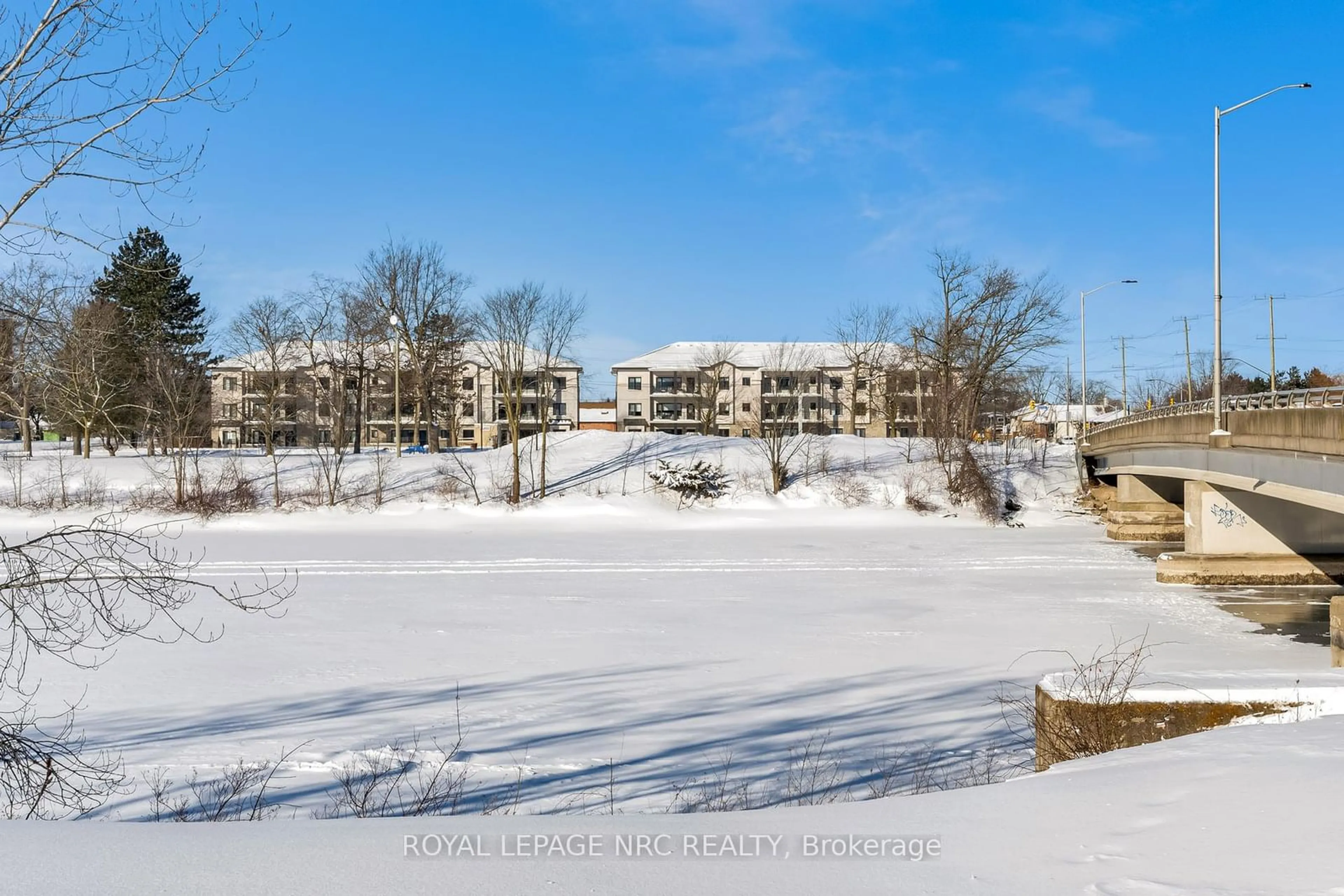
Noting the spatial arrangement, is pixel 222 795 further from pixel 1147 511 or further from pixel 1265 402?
pixel 1147 511

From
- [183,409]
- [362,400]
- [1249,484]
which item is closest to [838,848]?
[1249,484]

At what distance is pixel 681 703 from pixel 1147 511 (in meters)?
38.1

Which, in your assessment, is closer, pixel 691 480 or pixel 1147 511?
pixel 1147 511

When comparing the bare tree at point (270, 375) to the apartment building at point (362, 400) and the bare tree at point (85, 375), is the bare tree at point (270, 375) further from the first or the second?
the bare tree at point (85, 375)

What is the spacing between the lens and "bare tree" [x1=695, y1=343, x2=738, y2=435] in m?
93.8

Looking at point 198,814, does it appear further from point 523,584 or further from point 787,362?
point 787,362

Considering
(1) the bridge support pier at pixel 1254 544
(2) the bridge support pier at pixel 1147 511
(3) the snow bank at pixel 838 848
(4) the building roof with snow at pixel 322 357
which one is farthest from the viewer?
(4) the building roof with snow at pixel 322 357

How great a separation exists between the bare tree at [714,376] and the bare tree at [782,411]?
3.64 m

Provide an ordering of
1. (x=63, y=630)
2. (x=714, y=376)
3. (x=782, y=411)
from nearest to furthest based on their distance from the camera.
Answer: (x=63, y=630) → (x=782, y=411) → (x=714, y=376)

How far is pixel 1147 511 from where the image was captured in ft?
149

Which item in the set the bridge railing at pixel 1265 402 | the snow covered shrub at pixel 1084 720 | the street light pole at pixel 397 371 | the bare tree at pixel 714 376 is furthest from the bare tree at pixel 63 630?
the bare tree at pixel 714 376

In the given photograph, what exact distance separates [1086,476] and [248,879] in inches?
2343

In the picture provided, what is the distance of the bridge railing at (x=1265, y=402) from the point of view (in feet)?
68.6

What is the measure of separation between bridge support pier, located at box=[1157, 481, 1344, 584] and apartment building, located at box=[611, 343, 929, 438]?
191 feet
